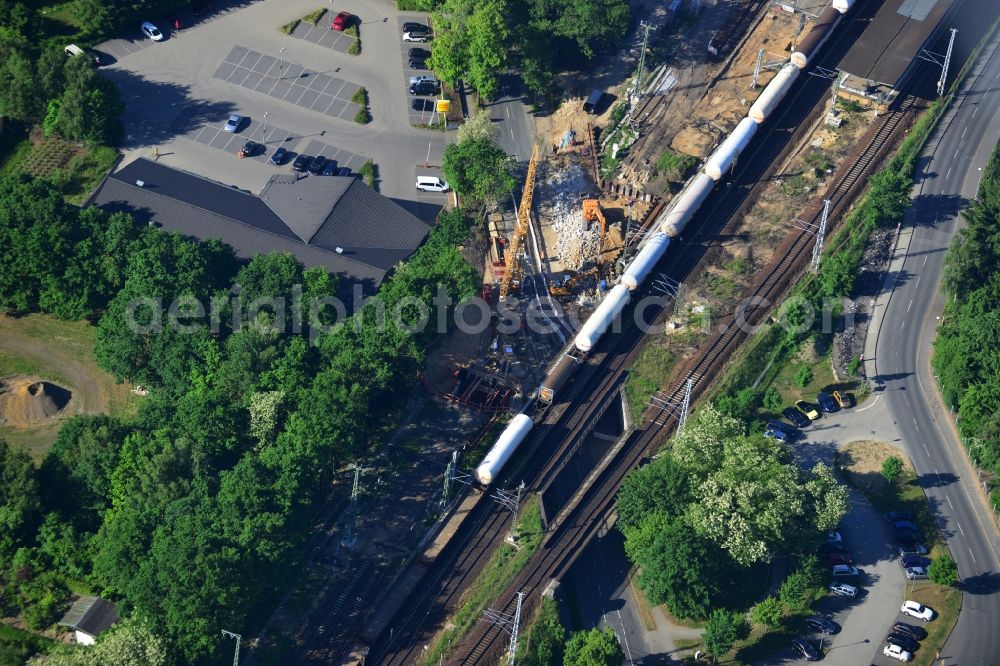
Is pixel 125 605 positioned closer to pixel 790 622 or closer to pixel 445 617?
pixel 445 617

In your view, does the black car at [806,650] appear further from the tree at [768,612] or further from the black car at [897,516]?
the black car at [897,516]

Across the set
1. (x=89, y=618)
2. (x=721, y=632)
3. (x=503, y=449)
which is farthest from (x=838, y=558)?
(x=89, y=618)

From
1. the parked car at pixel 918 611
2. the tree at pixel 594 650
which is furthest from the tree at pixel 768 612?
the tree at pixel 594 650

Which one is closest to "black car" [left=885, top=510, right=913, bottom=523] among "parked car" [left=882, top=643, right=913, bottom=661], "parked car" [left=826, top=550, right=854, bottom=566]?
"parked car" [left=826, top=550, right=854, bottom=566]

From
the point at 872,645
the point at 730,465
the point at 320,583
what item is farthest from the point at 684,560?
the point at 320,583

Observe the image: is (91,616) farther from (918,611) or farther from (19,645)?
(918,611)

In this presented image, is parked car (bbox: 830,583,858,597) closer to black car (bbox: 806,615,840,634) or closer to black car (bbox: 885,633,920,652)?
black car (bbox: 806,615,840,634)
